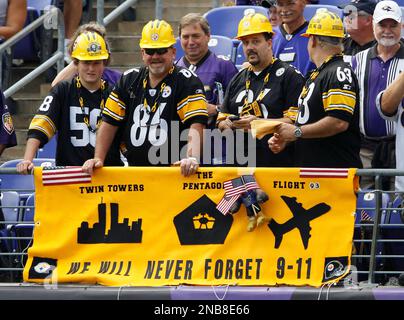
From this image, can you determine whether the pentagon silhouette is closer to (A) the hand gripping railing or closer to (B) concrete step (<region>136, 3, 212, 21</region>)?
(A) the hand gripping railing

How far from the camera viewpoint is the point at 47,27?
12.2 metres

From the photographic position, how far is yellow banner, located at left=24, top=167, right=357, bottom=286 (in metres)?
9.10

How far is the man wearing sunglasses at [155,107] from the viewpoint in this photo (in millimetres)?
9672

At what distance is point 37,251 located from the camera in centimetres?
941

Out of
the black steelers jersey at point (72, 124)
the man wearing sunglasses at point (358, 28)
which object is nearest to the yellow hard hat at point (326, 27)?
the man wearing sunglasses at point (358, 28)

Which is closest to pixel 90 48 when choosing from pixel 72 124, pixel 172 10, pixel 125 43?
pixel 72 124

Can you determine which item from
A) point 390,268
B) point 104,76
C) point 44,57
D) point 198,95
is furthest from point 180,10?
point 390,268

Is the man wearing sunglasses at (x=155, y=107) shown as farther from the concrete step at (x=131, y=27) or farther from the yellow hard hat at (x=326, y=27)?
the concrete step at (x=131, y=27)

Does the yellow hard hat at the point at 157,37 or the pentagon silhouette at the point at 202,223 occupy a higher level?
the yellow hard hat at the point at 157,37

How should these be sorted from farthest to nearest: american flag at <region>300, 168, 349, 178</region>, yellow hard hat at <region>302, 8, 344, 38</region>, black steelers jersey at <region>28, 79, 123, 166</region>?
black steelers jersey at <region>28, 79, 123, 166</region>
yellow hard hat at <region>302, 8, 344, 38</region>
american flag at <region>300, 168, 349, 178</region>

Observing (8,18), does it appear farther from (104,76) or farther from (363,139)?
(363,139)

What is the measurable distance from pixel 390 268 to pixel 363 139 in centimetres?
123

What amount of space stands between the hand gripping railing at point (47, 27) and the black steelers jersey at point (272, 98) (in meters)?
2.67

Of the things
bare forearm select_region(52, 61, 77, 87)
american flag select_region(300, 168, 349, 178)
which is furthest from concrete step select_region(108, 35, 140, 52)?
american flag select_region(300, 168, 349, 178)
